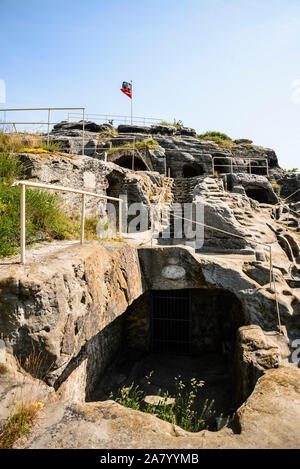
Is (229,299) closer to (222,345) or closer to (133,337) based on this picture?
(222,345)

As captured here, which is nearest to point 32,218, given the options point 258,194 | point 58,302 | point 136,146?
point 58,302

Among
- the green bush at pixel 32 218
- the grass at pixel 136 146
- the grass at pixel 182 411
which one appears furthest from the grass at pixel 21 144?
the grass at pixel 136 146

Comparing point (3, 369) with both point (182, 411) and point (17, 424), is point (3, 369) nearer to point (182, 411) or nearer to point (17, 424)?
point (17, 424)

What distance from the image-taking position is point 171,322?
8.67 meters

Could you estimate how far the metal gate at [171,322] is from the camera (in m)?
8.53

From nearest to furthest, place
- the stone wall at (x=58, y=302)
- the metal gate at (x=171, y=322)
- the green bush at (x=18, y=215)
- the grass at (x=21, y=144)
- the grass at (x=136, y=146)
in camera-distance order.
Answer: the stone wall at (x=58, y=302), the green bush at (x=18, y=215), the grass at (x=21, y=144), the metal gate at (x=171, y=322), the grass at (x=136, y=146)

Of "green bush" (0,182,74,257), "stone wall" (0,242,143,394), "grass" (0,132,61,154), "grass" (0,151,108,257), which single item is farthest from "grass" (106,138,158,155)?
"stone wall" (0,242,143,394)

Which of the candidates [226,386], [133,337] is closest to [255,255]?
[226,386]

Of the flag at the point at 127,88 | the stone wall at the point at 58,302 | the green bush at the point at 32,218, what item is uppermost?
the flag at the point at 127,88

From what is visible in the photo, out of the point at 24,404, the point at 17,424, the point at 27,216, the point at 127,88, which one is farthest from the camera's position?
the point at 127,88

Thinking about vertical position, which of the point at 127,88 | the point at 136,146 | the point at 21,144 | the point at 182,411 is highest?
the point at 127,88

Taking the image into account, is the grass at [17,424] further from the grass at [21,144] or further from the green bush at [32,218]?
the grass at [21,144]

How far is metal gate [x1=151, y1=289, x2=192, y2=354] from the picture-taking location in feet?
28.0
